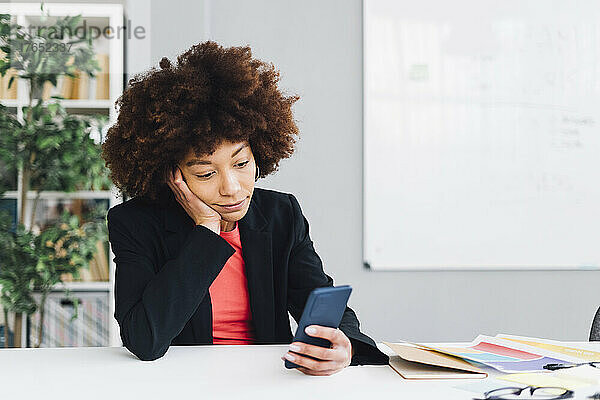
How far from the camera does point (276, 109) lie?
5.31 ft

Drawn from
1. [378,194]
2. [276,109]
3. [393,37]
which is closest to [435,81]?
[393,37]

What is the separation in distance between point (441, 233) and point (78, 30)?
1.76m

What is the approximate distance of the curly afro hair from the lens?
1449 mm

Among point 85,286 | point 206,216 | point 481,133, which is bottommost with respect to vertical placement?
point 85,286

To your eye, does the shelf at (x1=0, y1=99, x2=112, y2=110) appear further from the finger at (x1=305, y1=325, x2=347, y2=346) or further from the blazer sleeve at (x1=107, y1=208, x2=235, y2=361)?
the finger at (x1=305, y1=325, x2=347, y2=346)

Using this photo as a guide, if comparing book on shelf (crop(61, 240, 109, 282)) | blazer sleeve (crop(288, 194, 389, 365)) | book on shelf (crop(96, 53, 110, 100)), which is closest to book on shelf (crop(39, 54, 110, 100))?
book on shelf (crop(96, 53, 110, 100))

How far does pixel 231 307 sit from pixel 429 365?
21.6 inches

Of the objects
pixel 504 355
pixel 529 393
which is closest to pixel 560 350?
pixel 504 355

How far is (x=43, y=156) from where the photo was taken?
281cm

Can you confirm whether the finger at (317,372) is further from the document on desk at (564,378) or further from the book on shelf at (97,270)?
Result: the book on shelf at (97,270)

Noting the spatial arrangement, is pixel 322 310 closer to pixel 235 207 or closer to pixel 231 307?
pixel 235 207

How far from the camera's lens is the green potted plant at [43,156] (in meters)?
2.80

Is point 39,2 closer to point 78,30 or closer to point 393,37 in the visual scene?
point 78,30

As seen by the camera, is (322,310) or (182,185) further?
(182,185)
